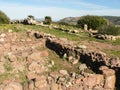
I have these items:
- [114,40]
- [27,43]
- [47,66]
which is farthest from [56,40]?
[114,40]

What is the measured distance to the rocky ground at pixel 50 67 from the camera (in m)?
19.6

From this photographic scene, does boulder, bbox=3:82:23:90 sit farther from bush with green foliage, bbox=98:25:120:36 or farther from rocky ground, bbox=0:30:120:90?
bush with green foliage, bbox=98:25:120:36

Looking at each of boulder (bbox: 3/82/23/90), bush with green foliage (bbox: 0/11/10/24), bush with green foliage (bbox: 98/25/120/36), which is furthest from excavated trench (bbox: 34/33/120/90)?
bush with green foliage (bbox: 0/11/10/24)

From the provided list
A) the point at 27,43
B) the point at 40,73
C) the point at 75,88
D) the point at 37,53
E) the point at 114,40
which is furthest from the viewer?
the point at 114,40

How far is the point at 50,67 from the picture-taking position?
71.9 ft

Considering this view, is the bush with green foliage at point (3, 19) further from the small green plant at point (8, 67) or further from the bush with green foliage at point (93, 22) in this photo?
the small green plant at point (8, 67)

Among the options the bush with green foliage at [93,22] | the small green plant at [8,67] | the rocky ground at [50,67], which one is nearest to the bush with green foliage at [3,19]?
the bush with green foliage at [93,22]

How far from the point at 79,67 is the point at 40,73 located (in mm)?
2729

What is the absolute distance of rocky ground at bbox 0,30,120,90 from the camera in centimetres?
1956

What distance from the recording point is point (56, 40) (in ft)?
83.6

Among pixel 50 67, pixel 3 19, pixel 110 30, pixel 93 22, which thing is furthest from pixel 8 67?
pixel 3 19

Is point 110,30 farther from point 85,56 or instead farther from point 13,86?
point 13,86

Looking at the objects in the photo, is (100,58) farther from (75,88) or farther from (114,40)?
(114,40)

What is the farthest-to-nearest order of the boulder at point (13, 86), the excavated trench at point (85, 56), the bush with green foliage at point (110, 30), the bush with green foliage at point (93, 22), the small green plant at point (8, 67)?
the bush with green foliage at point (93, 22), the bush with green foliage at point (110, 30), the small green plant at point (8, 67), the excavated trench at point (85, 56), the boulder at point (13, 86)
